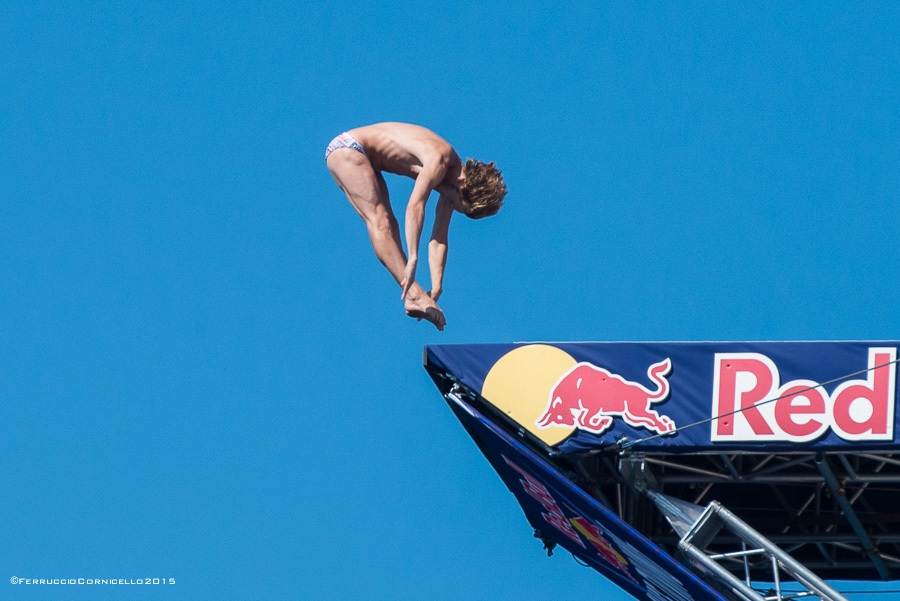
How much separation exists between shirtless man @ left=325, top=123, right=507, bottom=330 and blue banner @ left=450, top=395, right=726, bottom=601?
1.74 meters

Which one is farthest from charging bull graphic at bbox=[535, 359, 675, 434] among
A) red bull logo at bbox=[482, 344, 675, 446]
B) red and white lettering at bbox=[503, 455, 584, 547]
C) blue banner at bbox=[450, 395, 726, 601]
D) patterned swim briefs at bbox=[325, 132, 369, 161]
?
patterned swim briefs at bbox=[325, 132, 369, 161]

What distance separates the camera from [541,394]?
31.1ft

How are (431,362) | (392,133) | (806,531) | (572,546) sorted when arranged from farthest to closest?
(572,546), (806,531), (431,362), (392,133)

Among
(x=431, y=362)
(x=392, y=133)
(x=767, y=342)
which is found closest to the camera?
(x=392, y=133)

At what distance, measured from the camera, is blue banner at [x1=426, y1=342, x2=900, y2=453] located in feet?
29.5

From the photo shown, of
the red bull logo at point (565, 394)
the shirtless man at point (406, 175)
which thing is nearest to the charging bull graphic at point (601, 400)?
the red bull logo at point (565, 394)

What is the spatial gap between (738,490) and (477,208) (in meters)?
4.77

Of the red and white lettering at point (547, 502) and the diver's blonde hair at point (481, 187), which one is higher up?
the diver's blonde hair at point (481, 187)

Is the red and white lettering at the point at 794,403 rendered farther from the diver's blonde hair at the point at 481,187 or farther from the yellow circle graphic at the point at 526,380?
the diver's blonde hair at the point at 481,187

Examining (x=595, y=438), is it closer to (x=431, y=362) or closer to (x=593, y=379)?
(x=593, y=379)

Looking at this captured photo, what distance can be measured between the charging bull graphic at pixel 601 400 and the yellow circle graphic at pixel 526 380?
0.06 meters

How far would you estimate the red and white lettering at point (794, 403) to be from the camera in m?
8.93

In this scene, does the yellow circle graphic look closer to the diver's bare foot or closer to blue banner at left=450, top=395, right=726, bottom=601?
blue banner at left=450, top=395, right=726, bottom=601

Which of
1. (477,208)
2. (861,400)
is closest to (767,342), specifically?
(861,400)
